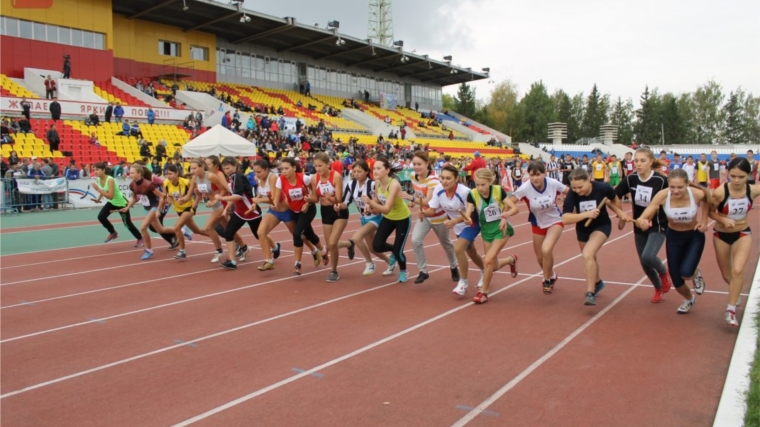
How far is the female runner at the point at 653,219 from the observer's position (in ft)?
24.1

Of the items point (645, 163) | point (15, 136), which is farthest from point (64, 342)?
point (15, 136)

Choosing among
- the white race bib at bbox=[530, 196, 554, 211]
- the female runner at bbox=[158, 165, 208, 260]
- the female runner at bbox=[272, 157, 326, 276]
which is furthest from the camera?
the female runner at bbox=[158, 165, 208, 260]

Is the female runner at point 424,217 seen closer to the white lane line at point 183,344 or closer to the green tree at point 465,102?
the white lane line at point 183,344

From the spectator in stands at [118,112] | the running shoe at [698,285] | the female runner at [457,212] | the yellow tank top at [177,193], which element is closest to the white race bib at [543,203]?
the female runner at [457,212]

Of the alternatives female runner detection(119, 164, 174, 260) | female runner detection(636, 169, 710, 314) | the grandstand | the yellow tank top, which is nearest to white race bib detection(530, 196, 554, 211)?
female runner detection(636, 169, 710, 314)

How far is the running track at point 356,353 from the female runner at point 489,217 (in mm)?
413

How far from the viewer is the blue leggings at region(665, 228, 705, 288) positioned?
6.74m

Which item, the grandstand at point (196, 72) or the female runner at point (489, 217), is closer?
the female runner at point (489, 217)

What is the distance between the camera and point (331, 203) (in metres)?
9.63

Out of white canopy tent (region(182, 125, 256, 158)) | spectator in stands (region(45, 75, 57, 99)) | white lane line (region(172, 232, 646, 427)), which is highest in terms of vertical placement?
spectator in stands (region(45, 75, 57, 99))

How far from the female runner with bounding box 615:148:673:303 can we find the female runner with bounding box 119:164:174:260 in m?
8.85

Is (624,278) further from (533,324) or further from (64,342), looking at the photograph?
(64,342)

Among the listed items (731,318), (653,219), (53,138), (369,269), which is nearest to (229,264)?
(369,269)

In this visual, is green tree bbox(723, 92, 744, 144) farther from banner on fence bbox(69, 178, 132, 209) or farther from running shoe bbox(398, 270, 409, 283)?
running shoe bbox(398, 270, 409, 283)
